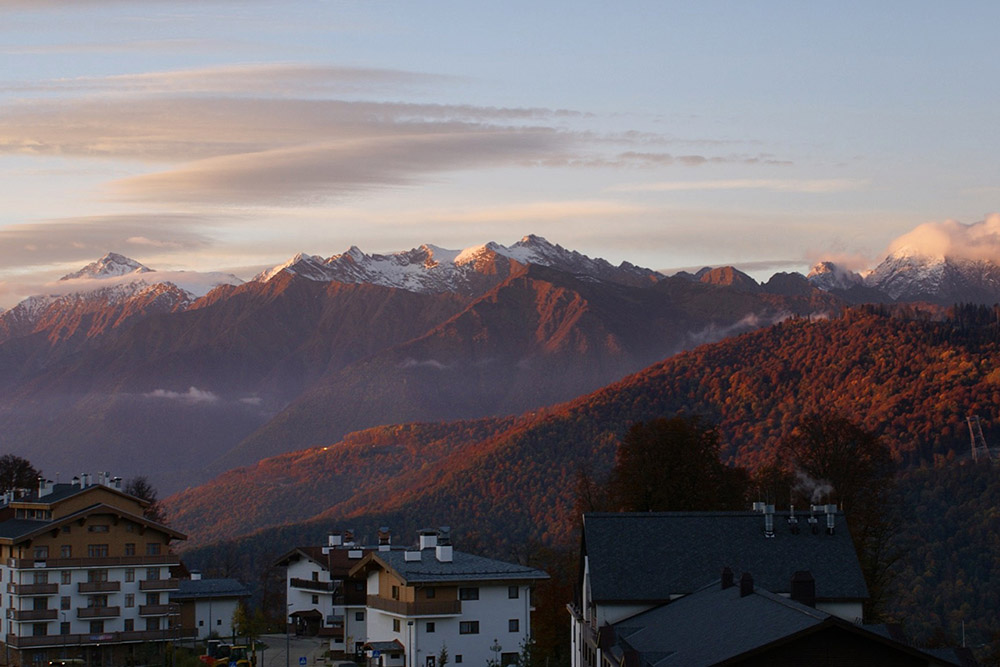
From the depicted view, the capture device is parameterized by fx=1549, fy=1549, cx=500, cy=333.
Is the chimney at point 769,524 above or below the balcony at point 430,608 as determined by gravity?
above

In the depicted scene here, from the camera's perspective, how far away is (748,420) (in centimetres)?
Answer: 18125

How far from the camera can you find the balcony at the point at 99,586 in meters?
91.9

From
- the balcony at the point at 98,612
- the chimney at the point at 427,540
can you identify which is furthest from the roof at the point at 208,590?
the chimney at the point at 427,540

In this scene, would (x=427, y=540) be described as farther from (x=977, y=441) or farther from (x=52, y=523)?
(x=977, y=441)

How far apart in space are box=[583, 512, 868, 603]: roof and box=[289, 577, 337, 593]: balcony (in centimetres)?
4058

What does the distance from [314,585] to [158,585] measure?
9.95m

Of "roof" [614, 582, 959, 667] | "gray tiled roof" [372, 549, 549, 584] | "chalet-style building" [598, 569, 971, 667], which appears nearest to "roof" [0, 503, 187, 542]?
"gray tiled roof" [372, 549, 549, 584]

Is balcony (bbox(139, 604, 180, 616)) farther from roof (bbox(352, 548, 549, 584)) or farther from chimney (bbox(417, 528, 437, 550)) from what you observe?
roof (bbox(352, 548, 549, 584))

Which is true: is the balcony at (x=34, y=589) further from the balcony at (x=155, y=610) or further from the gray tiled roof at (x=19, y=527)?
the balcony at (x=155, y=610)

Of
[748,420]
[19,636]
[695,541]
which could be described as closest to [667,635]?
[695,541]

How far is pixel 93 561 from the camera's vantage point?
92.5 meters

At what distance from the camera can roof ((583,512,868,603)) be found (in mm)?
55656

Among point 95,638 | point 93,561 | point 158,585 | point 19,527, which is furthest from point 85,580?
point 19,527

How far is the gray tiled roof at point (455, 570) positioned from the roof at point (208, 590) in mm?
28977
